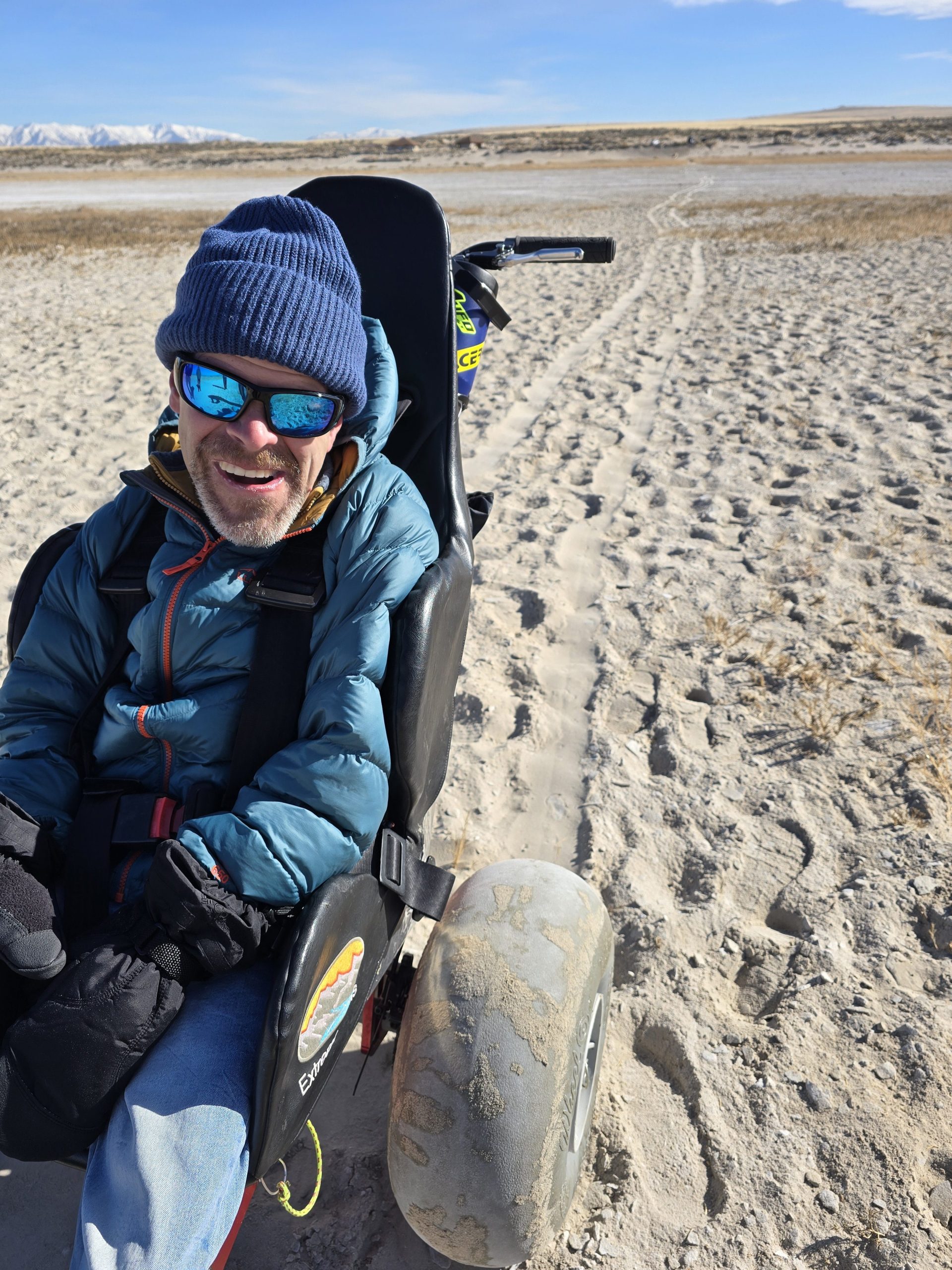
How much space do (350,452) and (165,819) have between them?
0.82 metres

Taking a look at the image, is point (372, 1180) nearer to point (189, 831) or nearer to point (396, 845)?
point (396, 845)

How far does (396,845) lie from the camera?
5.68 ft

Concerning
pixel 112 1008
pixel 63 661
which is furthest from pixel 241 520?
pixel 112 1008

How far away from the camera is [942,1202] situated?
1.85m

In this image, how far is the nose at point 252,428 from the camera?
167 cm

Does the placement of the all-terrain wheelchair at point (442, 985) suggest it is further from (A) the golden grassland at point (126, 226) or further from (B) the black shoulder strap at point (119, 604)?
(A) the golden grassland at point (126, 226)

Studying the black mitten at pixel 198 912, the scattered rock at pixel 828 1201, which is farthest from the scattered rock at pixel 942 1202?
the black mitten at pixel 198 912

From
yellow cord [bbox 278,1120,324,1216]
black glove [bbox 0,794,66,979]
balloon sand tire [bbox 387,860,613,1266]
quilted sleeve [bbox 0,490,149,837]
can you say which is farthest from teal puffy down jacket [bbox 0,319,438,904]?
yellow cord [bbox 278,1120,324,1216]

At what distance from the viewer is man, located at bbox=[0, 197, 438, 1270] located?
1359 millimetres

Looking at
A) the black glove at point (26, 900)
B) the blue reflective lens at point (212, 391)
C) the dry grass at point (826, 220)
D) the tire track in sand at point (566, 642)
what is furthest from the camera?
the dry grass at point (826, 220)

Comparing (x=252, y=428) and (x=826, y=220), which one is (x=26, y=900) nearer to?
(x=252, y=428)

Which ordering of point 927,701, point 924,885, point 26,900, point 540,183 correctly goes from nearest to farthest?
point 26,900
point 924,885
point 927,701
point 540,183

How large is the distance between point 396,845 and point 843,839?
1711mm

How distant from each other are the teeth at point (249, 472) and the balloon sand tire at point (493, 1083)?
989mm
